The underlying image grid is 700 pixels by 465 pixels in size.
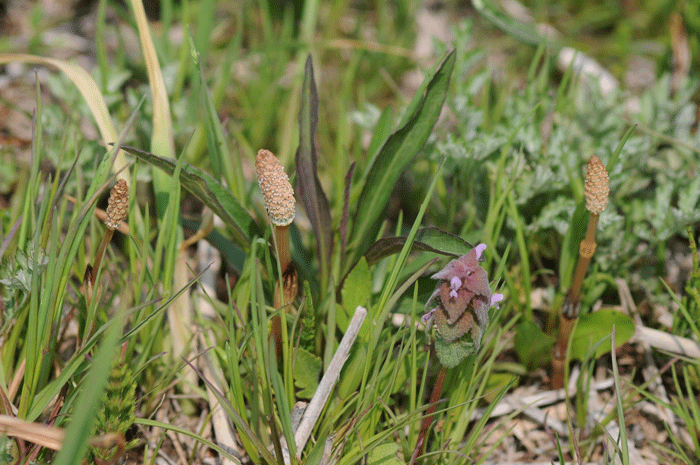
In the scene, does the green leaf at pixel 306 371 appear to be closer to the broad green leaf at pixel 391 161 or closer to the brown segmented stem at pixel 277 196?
the brown segmented stem at pixel 277 196

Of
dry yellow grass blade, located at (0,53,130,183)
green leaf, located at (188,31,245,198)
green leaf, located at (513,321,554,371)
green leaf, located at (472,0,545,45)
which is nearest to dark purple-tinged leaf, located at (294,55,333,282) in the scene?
green leaf, located at (188,31,245,198)

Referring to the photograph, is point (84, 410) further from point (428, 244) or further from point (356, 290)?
point (428, 244)

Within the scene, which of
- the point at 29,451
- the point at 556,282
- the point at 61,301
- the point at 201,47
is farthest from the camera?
the point at 201,47

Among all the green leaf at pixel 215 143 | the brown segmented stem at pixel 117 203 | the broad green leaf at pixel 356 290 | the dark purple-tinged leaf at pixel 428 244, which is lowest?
the broad green leaf at pixel 356 290

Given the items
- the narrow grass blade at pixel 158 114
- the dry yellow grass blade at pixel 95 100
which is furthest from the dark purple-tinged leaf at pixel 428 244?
the dry yellow grass blade at pixel 95 100

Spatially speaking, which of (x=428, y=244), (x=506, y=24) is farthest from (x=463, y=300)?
(x=506, y=24)

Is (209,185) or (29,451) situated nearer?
(29,451)

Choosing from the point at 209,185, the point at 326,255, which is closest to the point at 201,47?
the point at 209,185

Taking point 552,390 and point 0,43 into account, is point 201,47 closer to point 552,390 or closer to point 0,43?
point 0,43
